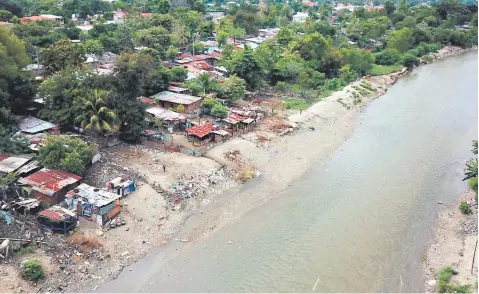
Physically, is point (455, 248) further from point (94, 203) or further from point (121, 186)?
point (94, 203)

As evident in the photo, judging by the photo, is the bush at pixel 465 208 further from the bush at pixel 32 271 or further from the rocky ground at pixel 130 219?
the bush at pixel 32 271

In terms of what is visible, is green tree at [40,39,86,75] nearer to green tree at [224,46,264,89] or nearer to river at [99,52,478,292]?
green tree at [224,46,264,89]

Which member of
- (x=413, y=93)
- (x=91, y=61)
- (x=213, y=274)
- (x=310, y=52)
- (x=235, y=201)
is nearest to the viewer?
(x=213, y=274)

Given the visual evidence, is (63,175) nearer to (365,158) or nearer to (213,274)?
(213,274)

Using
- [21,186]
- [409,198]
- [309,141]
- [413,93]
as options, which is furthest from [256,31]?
[21,186]

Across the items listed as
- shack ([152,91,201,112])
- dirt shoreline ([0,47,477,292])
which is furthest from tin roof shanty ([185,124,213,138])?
shack ([152,91,201,112])

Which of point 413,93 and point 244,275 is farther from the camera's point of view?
point 413,93

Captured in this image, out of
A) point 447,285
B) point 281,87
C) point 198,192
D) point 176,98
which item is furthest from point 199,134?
point 447,285

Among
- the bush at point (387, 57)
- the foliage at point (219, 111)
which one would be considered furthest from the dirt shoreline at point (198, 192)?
the bush at point (387, 57)
